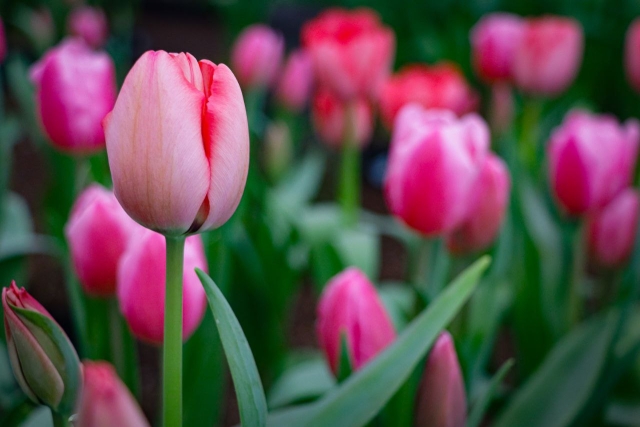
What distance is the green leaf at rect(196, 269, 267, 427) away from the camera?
32cm

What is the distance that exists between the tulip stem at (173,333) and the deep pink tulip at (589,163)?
1.59 ft

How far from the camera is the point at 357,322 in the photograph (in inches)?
17.9

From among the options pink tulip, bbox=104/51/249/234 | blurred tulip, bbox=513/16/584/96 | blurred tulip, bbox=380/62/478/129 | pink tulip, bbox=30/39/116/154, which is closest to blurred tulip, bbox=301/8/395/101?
blurred tulip, bbox=380/62/478/129

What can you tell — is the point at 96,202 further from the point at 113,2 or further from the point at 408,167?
the point at 113,2

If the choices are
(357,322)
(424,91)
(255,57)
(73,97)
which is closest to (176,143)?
(357,322)

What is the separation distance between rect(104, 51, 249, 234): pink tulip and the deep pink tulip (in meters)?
0.46

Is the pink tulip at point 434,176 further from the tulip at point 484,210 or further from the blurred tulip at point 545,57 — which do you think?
the blurred tulip at point 545,57

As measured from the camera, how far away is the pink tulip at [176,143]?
0.94ft

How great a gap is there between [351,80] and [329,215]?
1.04 feet

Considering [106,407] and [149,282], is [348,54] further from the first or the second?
[106,407]

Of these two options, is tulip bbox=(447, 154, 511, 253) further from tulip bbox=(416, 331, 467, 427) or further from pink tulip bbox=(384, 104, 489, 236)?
tulip bbox=(416, 331, 467, 427)

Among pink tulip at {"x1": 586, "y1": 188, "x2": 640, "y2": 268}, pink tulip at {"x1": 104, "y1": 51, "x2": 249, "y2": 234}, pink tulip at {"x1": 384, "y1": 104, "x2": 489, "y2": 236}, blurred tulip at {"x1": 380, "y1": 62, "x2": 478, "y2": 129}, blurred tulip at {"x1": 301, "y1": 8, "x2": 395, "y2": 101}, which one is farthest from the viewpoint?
blurred tulip at {"x1": 380, "y1": 62, "x2": 478, "y2": 129}

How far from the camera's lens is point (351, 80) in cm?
89

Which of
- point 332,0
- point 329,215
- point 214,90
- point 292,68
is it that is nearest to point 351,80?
point 329,215
